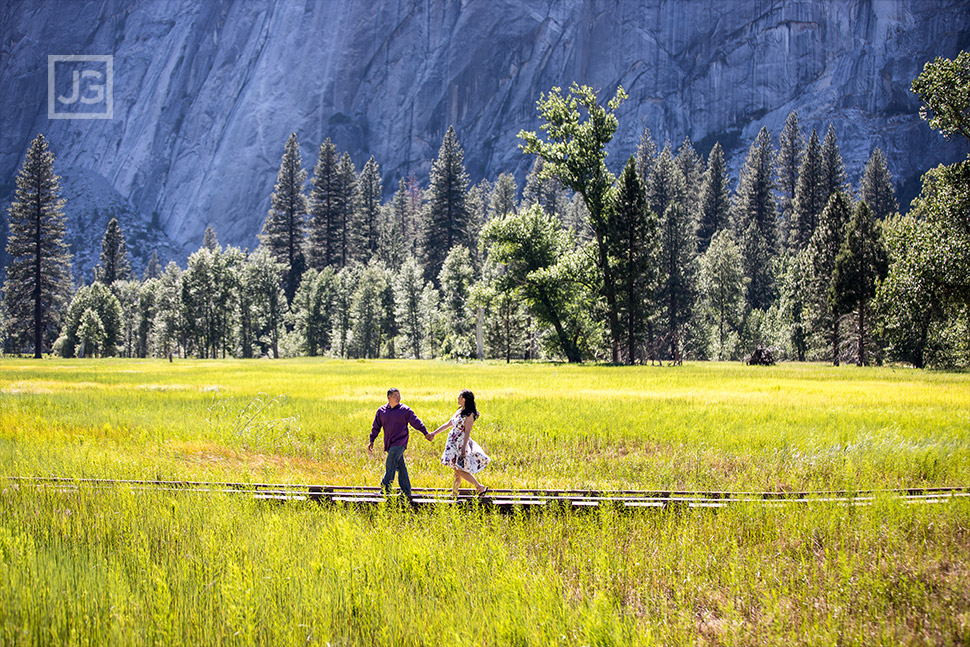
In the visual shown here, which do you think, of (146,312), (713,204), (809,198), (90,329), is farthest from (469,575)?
(146,312)

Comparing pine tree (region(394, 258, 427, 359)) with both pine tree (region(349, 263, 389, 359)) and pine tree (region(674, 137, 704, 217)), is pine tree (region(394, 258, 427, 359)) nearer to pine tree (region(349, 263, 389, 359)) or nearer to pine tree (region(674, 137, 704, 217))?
pine tree (region(349, 263, 389, 359))

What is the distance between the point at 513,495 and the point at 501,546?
235 cm

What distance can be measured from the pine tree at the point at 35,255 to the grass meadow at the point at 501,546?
7439 centimetres

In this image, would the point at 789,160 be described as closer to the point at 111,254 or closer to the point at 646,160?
the point at 646,160

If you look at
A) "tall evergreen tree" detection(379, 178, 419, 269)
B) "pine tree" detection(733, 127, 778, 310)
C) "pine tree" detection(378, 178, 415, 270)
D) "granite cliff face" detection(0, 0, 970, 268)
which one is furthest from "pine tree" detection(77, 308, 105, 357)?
"granite cliff face" detection(0, 0, 970, 268)

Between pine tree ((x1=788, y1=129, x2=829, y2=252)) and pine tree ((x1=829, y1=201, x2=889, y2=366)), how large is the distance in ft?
129

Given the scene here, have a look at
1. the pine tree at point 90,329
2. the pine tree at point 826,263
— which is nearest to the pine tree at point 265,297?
the pine tree at point 90,329

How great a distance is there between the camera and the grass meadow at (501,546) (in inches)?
219

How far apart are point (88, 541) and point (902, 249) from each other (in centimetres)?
3558

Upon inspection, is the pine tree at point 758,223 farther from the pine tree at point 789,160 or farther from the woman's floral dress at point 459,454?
the woman's floral dress at point 459,454

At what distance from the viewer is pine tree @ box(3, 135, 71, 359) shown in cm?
7606

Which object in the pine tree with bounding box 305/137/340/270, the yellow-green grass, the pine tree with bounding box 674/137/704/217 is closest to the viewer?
the yellow-green grass

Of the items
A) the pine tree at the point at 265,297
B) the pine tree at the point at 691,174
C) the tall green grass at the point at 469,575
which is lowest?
the tall green grass at the point at 469,575

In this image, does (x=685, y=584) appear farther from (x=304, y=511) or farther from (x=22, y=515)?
(x=22, y=515)
